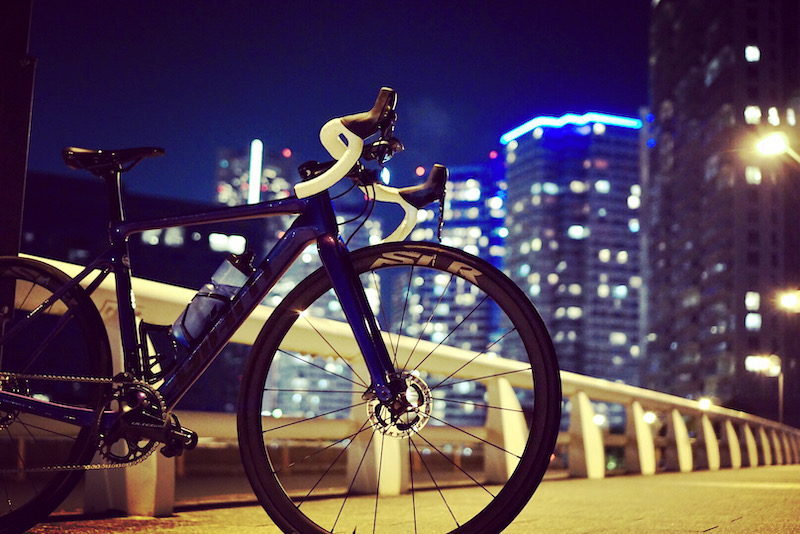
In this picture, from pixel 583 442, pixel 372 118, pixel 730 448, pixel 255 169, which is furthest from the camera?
pixel 255 169

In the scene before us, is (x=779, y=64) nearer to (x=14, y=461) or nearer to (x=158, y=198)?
(x=158, y=198)

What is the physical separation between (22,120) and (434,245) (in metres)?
2.63

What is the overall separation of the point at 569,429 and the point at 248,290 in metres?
5.85

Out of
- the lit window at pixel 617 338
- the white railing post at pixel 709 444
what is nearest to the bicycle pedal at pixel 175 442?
the white railing post at pixel 709 444

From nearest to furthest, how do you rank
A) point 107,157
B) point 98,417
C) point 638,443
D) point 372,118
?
point 372,118 < point 98,417 < point 107,157 < point 638,443

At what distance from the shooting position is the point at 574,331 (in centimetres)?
15938

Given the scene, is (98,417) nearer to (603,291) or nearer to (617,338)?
(617,338)

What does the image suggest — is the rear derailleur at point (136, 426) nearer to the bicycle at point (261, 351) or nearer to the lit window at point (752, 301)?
the bicycle at point (261, 351)

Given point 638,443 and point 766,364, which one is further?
point 766,364

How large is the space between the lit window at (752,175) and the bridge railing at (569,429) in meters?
79.7

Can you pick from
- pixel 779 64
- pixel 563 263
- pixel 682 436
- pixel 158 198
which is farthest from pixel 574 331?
pixel 682 436

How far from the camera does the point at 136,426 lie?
2.78 meters

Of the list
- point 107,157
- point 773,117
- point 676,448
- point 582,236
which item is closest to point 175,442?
point 107,157

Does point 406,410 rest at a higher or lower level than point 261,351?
lower
